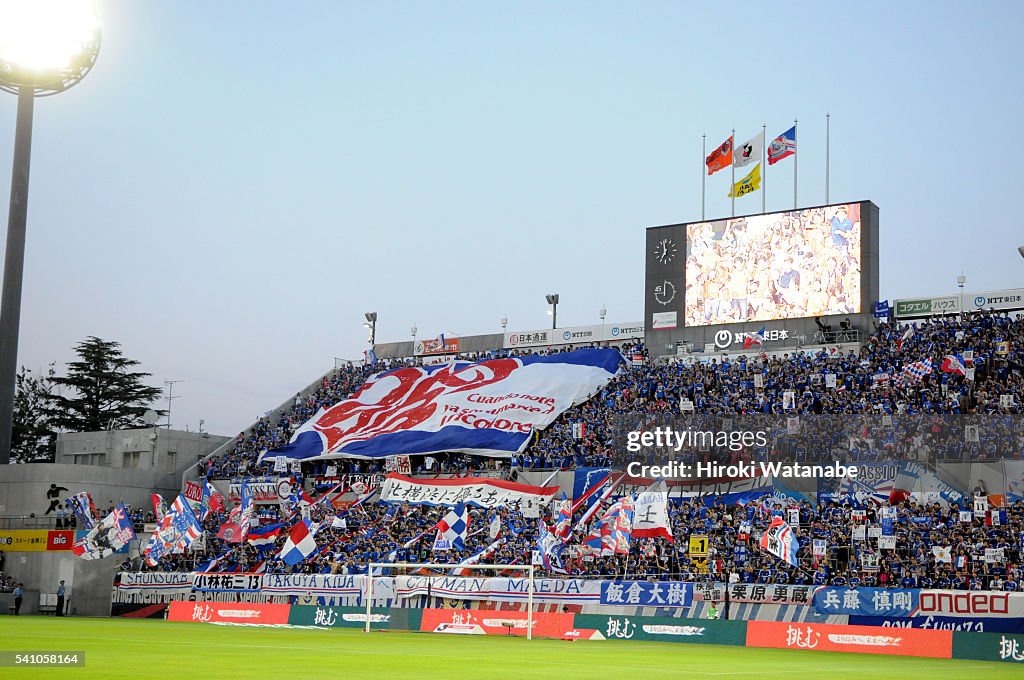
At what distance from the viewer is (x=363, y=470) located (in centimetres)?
6062

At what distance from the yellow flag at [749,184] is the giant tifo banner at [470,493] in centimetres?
1687

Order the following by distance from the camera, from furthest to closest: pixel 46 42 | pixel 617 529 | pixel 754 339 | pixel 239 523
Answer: pixel 46 42 < pixel 239 523 < pixel 754 339 < pixel 617 529

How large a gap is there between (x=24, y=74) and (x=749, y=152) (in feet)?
126

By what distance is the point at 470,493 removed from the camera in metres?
53.6

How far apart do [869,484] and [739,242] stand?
16192 mm

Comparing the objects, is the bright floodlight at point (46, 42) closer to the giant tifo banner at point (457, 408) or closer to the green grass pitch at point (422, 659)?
the giant tifo banner at point (457, 408)

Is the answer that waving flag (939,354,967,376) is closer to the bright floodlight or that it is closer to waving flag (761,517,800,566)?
waving flag (761,517,800,566)

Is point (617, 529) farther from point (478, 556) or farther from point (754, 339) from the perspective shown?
point (754, 339)

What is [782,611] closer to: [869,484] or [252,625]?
[869,484]

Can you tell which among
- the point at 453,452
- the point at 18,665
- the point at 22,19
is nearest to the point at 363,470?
the point at 453,452

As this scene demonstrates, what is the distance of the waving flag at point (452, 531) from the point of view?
50.0 metres

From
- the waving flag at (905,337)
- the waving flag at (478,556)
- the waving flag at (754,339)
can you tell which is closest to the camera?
the waving flag at (478,556)

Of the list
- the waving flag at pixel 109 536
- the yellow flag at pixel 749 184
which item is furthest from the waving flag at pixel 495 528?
the yellow flag at pixel 749 184

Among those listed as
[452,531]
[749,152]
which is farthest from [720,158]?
[452,531]
